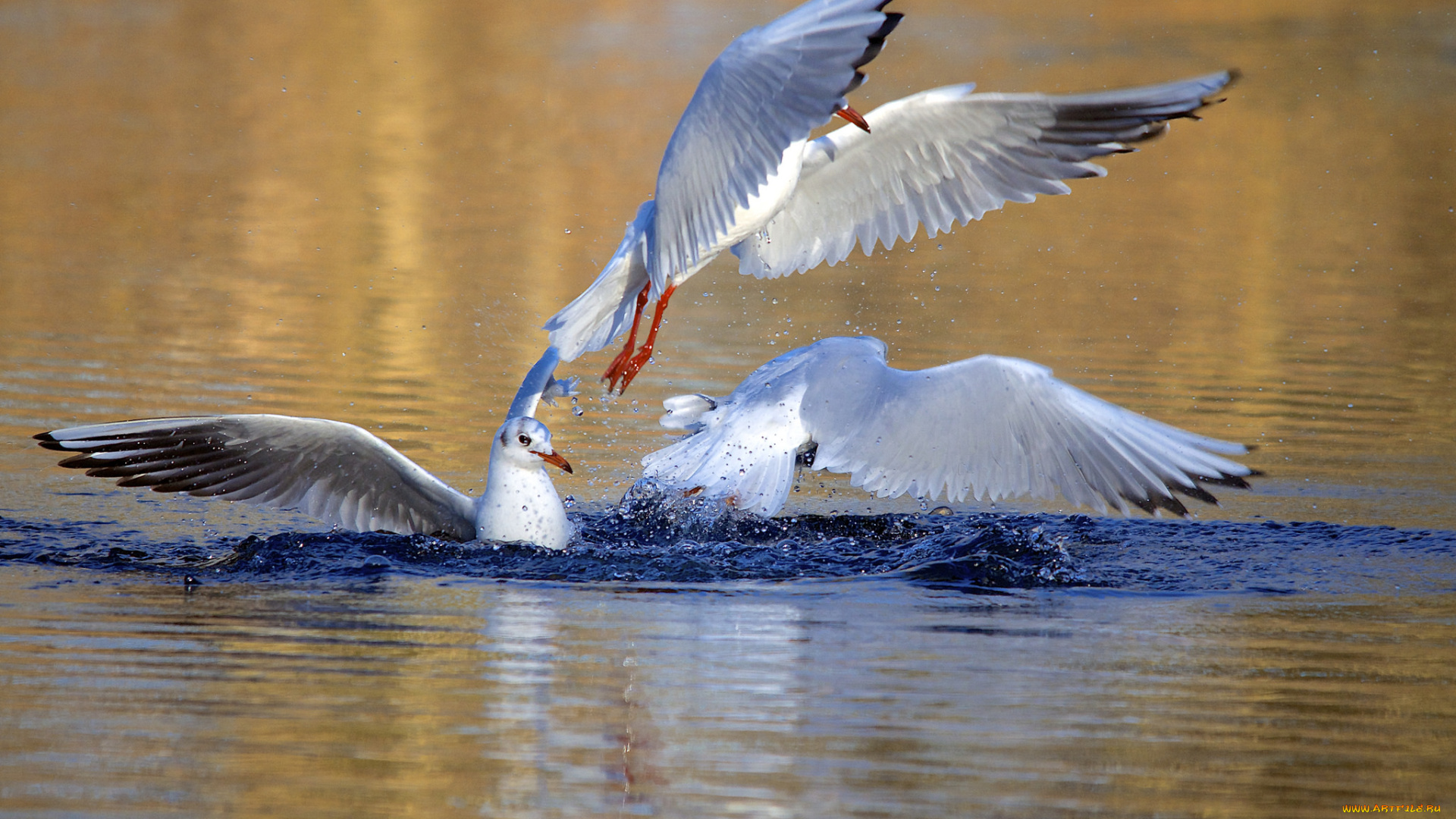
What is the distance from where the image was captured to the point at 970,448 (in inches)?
288

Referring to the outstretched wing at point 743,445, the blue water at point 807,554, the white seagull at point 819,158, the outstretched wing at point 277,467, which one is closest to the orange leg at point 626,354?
the white seagull at point 819,158

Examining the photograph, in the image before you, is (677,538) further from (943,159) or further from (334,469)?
(943,159)

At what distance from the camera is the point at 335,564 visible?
6.75 m

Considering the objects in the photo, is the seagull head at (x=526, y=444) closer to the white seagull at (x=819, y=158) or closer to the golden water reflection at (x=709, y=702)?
the white seagull at (x=819, y=158)

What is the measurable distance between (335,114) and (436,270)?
29.9 ft

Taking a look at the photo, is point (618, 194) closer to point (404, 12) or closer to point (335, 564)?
point (335, 564)

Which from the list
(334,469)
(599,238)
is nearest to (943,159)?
(334,469)

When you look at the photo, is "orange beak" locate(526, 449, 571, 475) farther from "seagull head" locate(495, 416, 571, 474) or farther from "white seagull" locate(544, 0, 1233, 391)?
"white seagull" locate(544, 0, 1233, 391)

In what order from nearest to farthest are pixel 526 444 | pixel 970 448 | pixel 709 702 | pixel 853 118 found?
pixel 709 702
pixel 526 444
pixel 970 448
pixel 853 118

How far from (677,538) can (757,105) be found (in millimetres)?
1796

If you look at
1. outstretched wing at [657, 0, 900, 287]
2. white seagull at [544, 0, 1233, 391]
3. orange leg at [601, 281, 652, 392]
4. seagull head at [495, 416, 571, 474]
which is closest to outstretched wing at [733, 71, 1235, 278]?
white seagull at [544, 0, 1233, 391]

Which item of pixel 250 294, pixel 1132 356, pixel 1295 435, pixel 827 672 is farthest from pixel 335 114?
pixel 827 672

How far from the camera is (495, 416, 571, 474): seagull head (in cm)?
691

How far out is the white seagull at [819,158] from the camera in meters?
6.61
